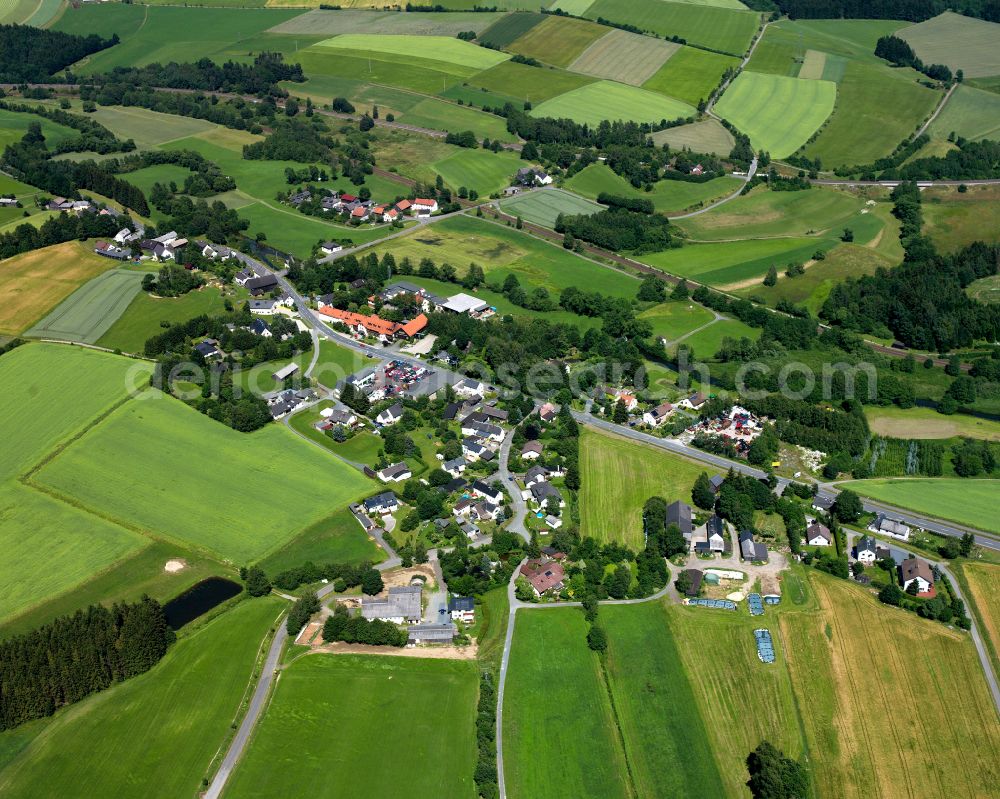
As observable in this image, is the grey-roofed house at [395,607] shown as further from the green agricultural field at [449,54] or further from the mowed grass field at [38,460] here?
the green agricultural field at [449,54]

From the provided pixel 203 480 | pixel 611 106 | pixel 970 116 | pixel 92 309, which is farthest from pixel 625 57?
pixel 203 480

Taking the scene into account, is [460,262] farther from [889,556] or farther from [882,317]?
[889,556]

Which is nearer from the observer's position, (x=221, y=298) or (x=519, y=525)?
(x=519, y=525)

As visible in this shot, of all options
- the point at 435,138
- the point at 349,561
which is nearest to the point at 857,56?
the point at 435,138

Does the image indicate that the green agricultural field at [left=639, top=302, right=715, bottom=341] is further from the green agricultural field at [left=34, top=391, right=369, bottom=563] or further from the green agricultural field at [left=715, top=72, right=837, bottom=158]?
the green agricultural field at [left=715, top=72, right=837, bottom=158]

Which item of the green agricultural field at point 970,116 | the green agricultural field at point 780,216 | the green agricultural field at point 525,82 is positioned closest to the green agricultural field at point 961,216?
the green agricultural field at point 780,216

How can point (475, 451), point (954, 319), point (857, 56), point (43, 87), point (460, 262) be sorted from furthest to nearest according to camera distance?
point (857, 56) → point (43, 87) → point (460, 262) → point (954, 319) → point (475, 451)
